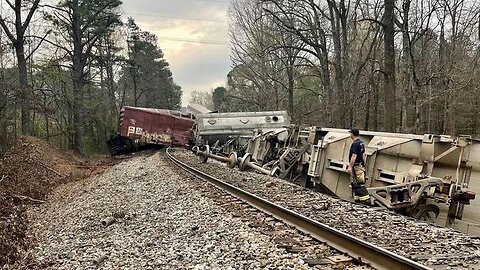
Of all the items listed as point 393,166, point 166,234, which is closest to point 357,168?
point 393,166

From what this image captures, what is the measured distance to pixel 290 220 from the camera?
7.16 metres

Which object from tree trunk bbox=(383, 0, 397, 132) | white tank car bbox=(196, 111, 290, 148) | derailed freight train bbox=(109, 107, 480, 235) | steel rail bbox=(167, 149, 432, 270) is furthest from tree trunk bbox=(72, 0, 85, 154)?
steel rail bbox=(167, 149, 432, 270)

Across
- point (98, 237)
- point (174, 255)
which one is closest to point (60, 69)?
point (98, 237)

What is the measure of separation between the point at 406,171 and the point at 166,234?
197 inches

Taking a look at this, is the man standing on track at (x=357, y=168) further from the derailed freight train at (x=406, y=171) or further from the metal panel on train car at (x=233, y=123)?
the metal panel on train car at (x=233, y=123)

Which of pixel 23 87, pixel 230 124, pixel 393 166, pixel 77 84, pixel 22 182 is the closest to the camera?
pixel 393 166

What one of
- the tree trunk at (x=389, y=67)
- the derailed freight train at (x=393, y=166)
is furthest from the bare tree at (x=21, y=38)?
the tree trunk at (x=389, y=67)

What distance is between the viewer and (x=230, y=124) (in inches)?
950

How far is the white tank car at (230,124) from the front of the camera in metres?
23.8

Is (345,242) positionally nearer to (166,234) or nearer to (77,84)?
(166,234)

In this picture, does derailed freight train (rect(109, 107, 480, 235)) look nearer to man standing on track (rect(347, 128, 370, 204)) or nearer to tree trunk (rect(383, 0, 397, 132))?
man standing on track (rect(347, 128, 370, 204))

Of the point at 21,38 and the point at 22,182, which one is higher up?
the point at 21,38

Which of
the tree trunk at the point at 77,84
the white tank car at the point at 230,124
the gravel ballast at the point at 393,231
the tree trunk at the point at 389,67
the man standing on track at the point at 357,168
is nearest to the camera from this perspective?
the gravel ballast at the point at 393,231

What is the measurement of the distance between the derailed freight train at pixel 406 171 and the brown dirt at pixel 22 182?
20.9 ft
